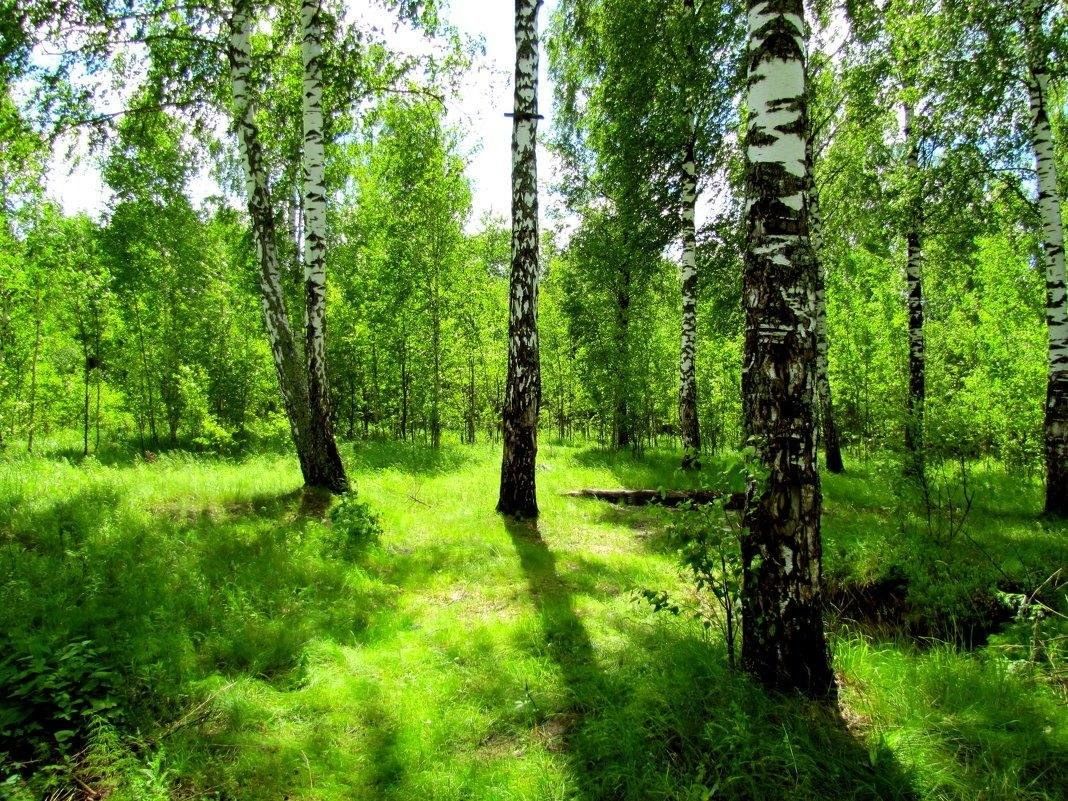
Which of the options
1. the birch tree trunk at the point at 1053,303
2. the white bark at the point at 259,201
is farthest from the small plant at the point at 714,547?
the birch tree trunk at the point at 1053,303

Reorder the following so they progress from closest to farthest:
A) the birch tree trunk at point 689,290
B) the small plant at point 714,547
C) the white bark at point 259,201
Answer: the small plant at point 714,547
the white bark at point 259,201
the birch tree trunk at point 689,290

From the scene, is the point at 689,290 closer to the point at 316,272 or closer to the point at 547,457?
the point at 547,457

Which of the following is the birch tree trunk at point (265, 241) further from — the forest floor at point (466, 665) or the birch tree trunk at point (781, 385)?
the birch tree trunk at point (781, 385)

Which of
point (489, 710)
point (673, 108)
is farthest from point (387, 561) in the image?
point (673, 108)

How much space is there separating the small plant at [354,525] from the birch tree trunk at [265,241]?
1603 mm

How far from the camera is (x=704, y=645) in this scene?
147 inches

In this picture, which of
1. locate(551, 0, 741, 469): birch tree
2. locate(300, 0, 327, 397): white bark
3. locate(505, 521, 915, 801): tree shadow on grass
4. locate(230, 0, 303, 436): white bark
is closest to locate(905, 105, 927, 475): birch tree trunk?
locate(551, 0, 741, 469): birch tree

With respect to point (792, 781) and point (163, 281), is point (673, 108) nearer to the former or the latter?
point (792, 781)

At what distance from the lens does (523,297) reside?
7.75m

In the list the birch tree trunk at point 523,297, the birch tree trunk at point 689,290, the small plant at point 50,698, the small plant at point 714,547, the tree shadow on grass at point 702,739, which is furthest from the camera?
the birch tree trunk at point 689,290

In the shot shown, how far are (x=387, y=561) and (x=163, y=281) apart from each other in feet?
54.4

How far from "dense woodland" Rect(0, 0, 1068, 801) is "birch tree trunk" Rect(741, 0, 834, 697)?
2 centimetres

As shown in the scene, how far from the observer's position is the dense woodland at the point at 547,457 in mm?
2949

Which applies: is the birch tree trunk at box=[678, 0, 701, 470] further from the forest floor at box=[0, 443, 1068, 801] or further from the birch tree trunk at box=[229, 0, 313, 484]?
the birch tree trunk at box=[229, 0, 313, 484]
